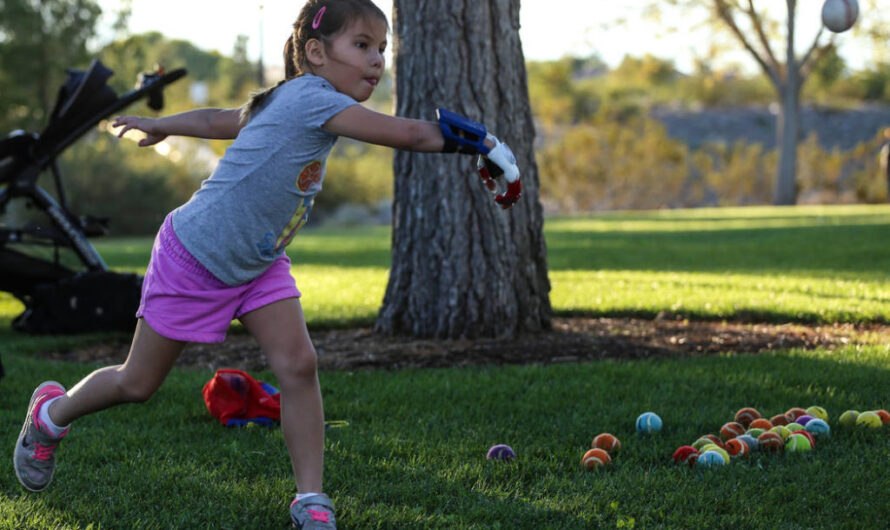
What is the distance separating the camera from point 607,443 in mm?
3508

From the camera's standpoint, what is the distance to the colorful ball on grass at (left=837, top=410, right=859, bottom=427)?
370 centimetres

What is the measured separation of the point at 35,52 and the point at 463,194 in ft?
69.1

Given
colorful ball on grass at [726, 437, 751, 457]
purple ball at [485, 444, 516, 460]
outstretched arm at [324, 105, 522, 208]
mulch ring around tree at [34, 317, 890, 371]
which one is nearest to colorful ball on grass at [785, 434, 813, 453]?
colorful ball on grass at [726, 437, 751, 457]

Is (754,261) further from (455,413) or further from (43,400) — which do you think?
(43,400)

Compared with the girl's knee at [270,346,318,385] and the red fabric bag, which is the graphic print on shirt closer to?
the girl's knee at [270,346,318,385]

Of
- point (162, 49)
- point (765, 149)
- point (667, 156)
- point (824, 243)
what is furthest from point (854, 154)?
point (162, 49)

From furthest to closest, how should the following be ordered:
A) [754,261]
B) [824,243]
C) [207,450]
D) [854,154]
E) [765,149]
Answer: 1. [765,149]
2. [854,154]
3. [824,243]
4. [754,261]
5. [207,450]

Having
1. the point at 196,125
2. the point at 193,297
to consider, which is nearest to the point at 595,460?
the point at 193,297

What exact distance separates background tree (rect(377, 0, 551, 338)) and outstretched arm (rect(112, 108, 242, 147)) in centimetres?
262

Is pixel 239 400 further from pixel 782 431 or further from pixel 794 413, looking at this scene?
pixel 794 413

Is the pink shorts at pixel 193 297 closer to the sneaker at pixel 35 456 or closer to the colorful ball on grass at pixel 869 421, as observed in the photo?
the sneaker at pixel 35 456

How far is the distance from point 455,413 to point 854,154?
24049 millimetres

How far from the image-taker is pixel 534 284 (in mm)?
5906

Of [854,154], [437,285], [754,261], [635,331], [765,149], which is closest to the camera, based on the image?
[437,285]
